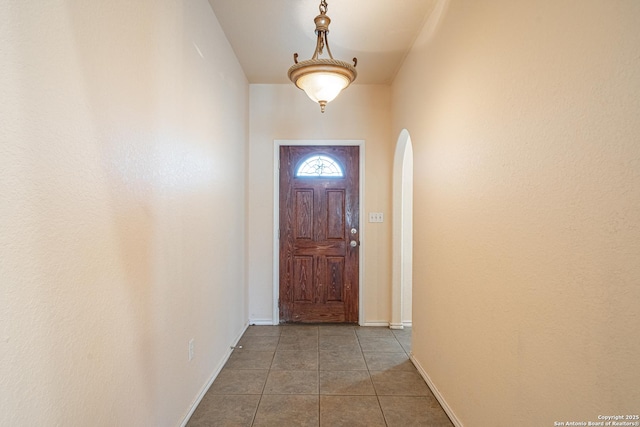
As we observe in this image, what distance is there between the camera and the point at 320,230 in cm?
382

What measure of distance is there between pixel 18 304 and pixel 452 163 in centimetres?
206

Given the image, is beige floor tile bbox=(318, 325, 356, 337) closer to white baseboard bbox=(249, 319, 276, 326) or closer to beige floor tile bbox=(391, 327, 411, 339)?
beige floor tile bbox=(391, 327, 411, 339)

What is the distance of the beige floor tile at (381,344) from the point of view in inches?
122

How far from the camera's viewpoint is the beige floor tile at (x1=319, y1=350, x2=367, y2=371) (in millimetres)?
2711

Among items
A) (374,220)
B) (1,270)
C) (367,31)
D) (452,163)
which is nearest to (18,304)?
(1,270)

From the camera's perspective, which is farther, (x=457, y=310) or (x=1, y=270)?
(x=457, y=310)

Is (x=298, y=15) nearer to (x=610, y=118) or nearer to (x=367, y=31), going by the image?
(x=367, y=31)

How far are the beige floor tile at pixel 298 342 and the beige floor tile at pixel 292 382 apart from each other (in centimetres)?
48

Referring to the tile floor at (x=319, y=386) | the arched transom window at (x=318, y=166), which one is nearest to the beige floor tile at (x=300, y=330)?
the tile floor at (x=319, y=386)

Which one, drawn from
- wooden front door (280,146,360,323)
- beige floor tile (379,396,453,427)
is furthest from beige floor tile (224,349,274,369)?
beige floor tile (379,396,453,427)

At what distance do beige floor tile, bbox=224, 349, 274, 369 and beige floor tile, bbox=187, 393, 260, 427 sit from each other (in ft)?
1.43

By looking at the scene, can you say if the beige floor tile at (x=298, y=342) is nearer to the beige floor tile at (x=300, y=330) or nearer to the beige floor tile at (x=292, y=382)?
the beige floor tile at (x=300, y=330)

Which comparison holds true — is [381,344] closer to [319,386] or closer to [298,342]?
[298,342]

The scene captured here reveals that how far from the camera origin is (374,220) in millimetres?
3783
